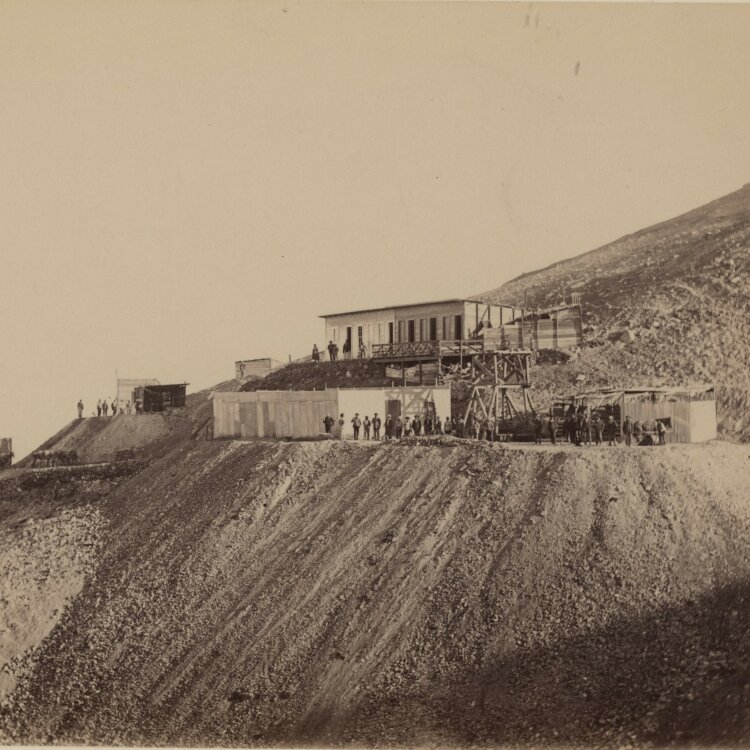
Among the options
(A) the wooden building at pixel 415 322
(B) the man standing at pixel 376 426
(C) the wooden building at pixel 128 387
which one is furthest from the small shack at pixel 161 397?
(B) the man standing at pixel 376 426

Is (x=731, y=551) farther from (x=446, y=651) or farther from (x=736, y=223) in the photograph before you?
(x=736, y=223)

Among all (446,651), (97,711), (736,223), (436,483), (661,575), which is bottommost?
(97,711)

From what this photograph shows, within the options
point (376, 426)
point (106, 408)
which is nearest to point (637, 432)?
point (376, 426)

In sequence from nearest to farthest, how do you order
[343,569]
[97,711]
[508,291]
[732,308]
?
[97,711] < [343,569] < [732,308] < [508,291]

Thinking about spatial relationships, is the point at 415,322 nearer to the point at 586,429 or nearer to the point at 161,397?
the point at 586,429

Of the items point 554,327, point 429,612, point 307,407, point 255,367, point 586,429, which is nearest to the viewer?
point 429,612

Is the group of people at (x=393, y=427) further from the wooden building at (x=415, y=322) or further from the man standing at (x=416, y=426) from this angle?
the wooden building at (x=415, y=322)

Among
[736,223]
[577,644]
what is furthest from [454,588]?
[736,223]
